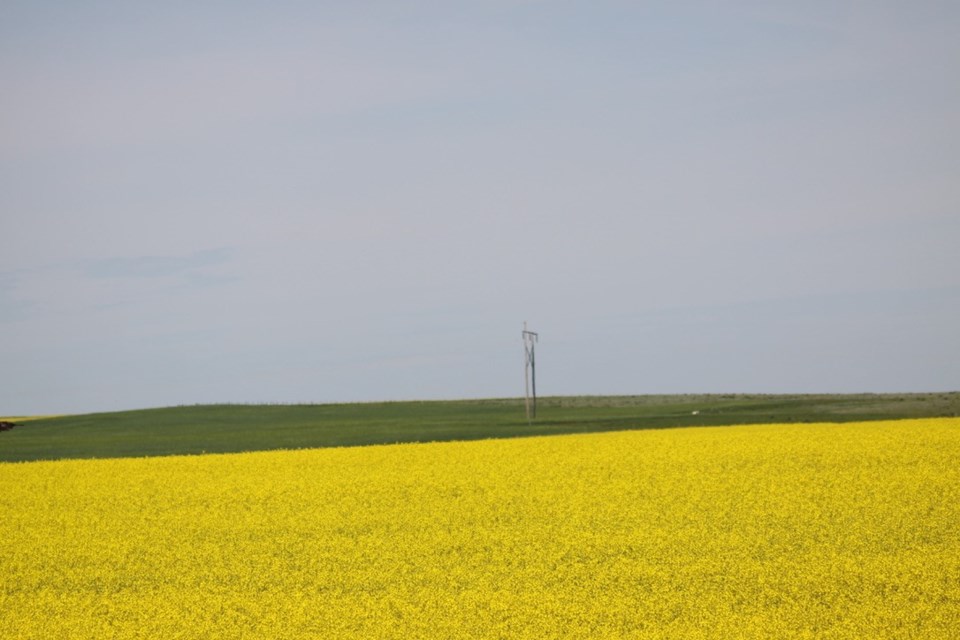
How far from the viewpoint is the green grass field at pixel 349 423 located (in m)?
44.1

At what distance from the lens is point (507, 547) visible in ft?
60.9

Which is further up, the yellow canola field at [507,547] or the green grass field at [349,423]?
the green grass field at [349,423]

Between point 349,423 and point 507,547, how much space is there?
38816 mm

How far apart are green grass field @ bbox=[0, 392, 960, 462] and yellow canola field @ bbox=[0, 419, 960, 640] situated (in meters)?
12.4

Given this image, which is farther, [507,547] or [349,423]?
[349,423]

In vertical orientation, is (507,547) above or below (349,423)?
below

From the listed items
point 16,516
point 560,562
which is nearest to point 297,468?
point 16,516

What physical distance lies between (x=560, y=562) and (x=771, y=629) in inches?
186

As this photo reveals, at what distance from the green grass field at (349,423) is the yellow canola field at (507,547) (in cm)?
1238

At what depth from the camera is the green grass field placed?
44.1 m

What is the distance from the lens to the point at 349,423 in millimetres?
56719

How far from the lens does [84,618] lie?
1504 cm

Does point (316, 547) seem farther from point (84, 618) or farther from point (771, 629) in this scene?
point (771, 629)

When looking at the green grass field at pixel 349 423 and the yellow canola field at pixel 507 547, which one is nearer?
the yellow canola field at pixel 507 547
